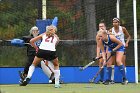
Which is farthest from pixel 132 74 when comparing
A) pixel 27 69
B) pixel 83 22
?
pixel 27 69

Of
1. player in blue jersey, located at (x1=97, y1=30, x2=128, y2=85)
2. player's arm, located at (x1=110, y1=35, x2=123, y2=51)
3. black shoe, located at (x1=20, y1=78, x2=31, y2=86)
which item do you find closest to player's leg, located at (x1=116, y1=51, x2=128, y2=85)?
player in blue jersey, located at (x1=97, y1=30, x2=128, y2=85)

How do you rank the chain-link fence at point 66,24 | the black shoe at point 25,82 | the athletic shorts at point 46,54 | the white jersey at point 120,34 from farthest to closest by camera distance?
the chain-link fence at point 66,24
the white jersey at point 120,34
the black shoe at point 25,82
the athletic shorts at point 46,54

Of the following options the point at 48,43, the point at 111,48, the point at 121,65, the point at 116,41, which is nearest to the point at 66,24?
the point at 111,48

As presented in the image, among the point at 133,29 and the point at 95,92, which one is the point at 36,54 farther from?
the point at 133,29

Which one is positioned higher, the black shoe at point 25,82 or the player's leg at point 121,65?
the player's leg at point 121,65

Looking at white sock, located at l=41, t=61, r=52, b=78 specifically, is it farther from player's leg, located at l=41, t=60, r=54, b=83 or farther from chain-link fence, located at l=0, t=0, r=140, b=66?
chain-link fence, located at l=0, t=0, r=140, b=66

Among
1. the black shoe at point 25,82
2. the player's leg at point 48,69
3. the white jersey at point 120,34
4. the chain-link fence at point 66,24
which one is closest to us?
the black shoe at point 25,82

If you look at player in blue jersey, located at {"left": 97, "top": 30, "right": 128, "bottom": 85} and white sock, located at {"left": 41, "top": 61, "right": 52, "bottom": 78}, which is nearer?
white sock, located at {"left": 41, "top": 61, "right": 52, "bottom": 78}

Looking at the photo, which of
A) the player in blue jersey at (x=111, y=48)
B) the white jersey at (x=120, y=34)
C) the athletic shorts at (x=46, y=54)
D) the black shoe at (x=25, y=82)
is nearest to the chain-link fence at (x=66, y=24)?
the player in blue jersey at (x=111, y=48)

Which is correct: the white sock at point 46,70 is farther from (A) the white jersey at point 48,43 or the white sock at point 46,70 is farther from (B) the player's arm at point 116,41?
(B) the player's arm at point 116,41

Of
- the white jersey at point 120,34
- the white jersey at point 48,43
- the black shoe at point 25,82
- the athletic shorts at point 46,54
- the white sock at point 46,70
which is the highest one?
the white jersey at point 120,34

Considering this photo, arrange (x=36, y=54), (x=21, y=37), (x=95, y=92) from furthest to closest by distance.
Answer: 1. (x=21, y=37)
2. (x=36, y=54)
3. (x=95, y=92)

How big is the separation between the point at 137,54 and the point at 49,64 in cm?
262

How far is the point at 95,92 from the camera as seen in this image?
10672 millimetres
